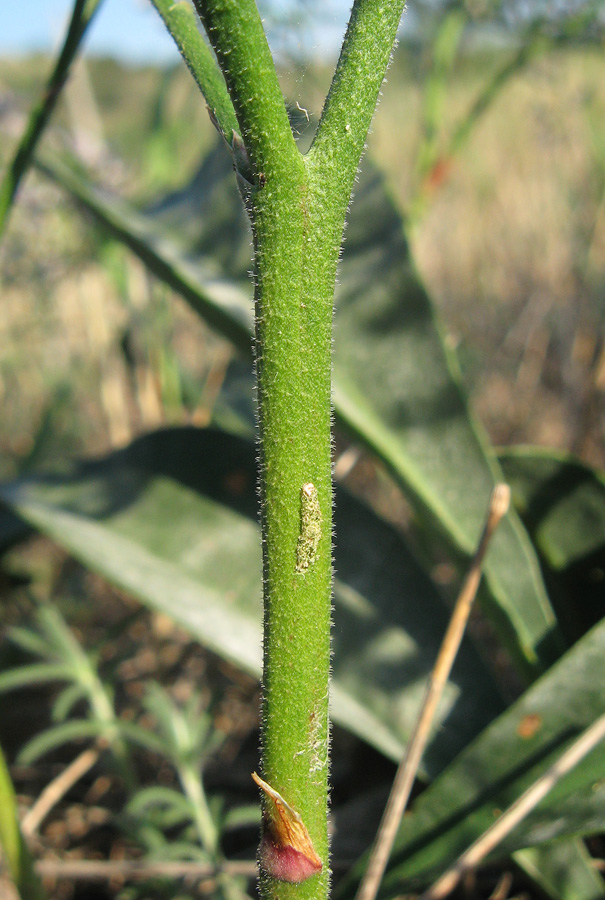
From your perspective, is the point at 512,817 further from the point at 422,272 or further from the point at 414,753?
the point at 422,272

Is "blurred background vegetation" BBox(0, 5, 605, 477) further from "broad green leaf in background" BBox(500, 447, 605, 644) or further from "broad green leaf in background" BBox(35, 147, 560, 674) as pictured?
"broad green leaf in background" BBox(500, 447, 605, 644)

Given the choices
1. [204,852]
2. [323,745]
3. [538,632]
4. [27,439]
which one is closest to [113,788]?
[204,852]

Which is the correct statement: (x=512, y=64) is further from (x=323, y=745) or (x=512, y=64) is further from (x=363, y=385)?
(x=323, y=745)

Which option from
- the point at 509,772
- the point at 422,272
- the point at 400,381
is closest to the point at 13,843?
the point at 509,772

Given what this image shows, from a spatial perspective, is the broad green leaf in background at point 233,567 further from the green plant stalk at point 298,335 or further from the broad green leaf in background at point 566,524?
the green plant stalk at point 298,335

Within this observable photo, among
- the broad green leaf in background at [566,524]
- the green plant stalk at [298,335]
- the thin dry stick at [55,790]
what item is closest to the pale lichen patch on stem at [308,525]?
the green plant stalk at [298,335]

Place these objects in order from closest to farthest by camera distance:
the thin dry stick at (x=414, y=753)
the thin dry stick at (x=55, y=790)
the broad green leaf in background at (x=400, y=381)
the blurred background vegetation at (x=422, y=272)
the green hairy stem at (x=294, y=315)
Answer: the green hairy stem at (x=294, y=315) → the thin dry stick at (x=414, y=753) → the broad green leaf in background at (x=400, y=381) → the thin dry stick at (x=55, y=790) → the blurred background vegetation at (x=422, y=272)
